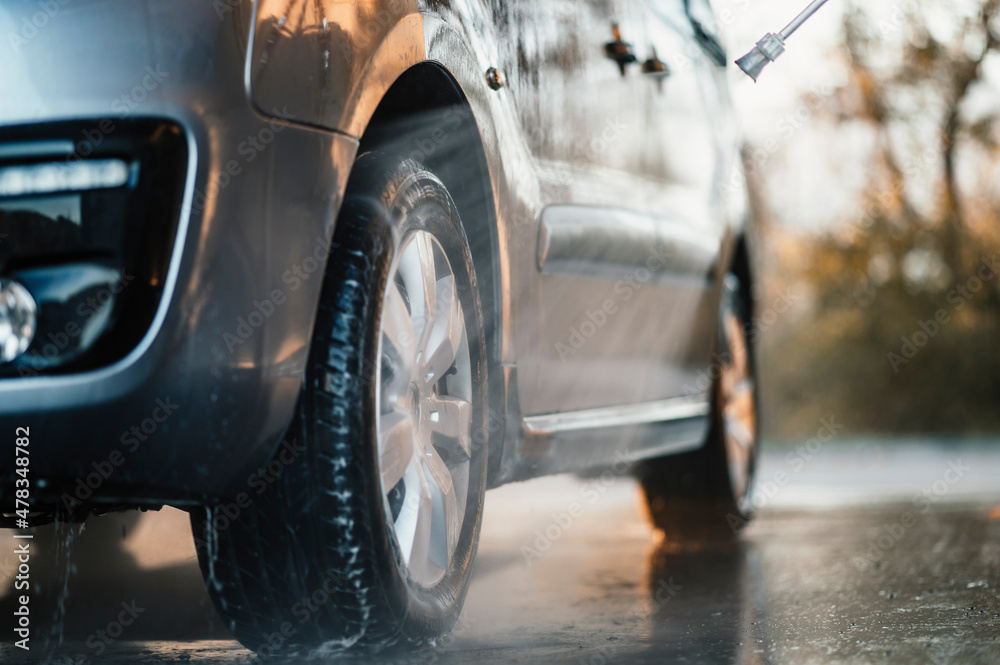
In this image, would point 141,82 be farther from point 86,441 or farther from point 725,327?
point 725,327

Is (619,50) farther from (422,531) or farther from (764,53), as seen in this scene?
(422,531)

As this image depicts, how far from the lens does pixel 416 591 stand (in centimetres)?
200

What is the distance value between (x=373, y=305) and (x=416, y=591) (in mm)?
512

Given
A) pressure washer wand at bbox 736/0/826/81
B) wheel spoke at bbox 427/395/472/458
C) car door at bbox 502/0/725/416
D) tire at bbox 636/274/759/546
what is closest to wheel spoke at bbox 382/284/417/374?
wheel spoke at bbox 427/395/472/458

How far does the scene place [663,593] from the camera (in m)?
2.84

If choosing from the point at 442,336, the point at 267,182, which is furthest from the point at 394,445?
the point at 267,182

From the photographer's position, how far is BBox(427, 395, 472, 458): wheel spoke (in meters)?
2.20

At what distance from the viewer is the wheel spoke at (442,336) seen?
7.20 feet

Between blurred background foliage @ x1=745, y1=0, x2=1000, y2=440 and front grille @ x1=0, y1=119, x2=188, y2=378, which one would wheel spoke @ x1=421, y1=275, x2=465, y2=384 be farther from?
blurred background foliage @ x1=745, y1=0, x2=1000, y2=440

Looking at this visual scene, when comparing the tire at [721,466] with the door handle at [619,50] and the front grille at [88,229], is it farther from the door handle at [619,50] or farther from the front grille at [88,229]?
the front grille at [88,229]

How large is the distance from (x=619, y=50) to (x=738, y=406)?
183 cm

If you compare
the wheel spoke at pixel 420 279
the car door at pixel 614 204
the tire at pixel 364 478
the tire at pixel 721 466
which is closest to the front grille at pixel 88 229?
the tire at pixel 364 478

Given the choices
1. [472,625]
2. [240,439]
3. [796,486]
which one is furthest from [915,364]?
Result: [240,439]

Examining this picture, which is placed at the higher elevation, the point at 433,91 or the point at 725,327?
the point at 433,91
